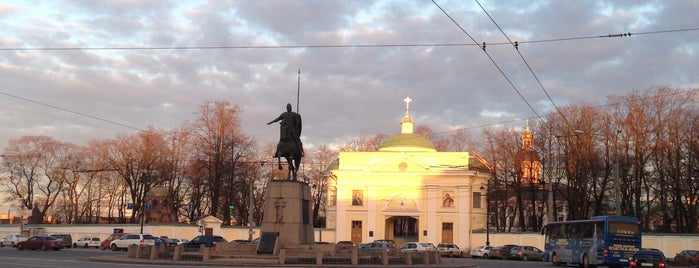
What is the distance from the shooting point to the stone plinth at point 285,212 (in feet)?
100

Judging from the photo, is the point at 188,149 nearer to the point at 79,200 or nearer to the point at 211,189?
the point at 211,189

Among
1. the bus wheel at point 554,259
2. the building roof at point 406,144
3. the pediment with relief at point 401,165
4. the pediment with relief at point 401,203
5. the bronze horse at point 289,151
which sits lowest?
the bus wheel at point 554,259

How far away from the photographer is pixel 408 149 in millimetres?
76500

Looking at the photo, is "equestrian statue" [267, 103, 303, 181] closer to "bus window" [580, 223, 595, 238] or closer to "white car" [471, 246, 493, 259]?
"bus window" [580, 223, 595, 238]

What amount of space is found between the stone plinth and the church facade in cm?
4270

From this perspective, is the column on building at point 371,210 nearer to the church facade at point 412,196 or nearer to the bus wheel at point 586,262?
the church facade at point 412,196

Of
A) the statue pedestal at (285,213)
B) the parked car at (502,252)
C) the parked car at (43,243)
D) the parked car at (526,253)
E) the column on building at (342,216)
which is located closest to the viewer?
the statue pedestal at (285,213)

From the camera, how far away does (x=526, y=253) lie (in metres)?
54.8

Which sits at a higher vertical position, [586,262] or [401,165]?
[401,165]

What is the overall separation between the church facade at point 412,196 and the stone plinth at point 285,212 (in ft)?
140

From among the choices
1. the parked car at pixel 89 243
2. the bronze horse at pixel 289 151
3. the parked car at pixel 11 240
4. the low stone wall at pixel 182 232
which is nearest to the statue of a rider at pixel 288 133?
the bronze horse at pixel 289 151

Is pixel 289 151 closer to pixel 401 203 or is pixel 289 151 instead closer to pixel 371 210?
pixel 371 210

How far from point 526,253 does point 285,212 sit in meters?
29.2

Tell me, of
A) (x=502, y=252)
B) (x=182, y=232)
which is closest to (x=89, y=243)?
(x=182, y=232)
